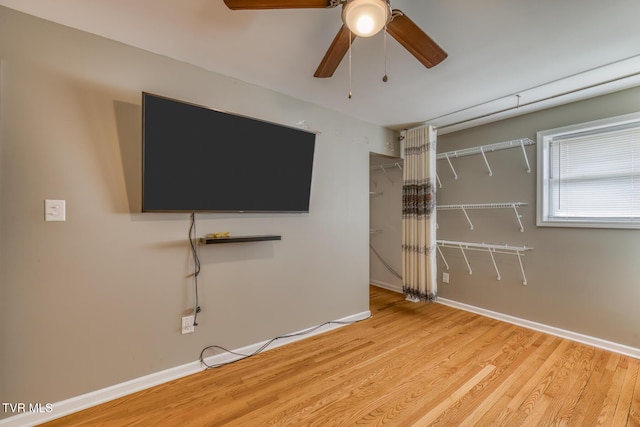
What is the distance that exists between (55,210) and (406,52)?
7.82 ft

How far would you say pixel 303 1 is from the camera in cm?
115

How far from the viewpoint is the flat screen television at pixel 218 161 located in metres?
1.77

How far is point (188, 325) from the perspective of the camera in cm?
201

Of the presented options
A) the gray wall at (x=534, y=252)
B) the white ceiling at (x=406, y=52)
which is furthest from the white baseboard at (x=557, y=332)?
the white ceiling at (x=406, y=52)

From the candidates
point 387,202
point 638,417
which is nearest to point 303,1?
point 638,417

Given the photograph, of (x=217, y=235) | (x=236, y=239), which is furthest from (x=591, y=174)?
(x=217, y=235)

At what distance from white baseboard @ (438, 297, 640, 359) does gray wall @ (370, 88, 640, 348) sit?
40 millimetres

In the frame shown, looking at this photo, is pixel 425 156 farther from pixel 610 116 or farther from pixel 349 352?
pixel 349 352

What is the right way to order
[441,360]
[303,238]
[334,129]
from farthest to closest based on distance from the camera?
[334,129]
[303,238]
[441,360]

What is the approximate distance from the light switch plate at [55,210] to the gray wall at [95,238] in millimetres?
26

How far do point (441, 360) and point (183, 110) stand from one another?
2.70 metres

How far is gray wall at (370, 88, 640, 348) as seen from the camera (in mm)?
2379

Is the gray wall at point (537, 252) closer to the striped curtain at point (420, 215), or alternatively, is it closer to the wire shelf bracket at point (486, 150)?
the wire shelf bracket at point (486, 150)

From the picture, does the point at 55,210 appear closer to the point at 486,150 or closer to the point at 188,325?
the point at 188,325
